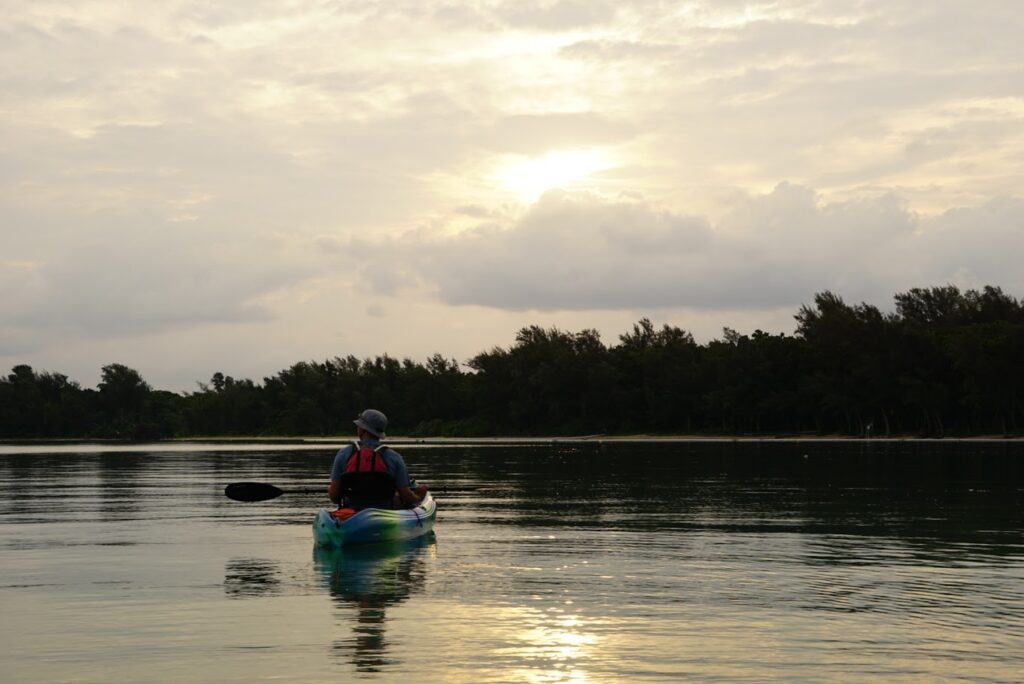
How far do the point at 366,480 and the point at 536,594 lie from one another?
8.09 meters

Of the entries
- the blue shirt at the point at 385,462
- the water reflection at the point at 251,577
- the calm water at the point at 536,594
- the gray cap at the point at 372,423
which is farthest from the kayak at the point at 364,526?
the gray cap at the point at 372,423

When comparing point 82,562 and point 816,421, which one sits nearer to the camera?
point 82,562

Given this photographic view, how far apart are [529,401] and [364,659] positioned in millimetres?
157765

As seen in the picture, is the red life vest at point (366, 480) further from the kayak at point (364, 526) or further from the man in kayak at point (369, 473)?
the kayak at point (364, 526)

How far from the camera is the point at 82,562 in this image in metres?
24.7

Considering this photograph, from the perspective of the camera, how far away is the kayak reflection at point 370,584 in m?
15.0

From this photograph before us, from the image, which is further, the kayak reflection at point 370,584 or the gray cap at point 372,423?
the gray cap at point 372,423

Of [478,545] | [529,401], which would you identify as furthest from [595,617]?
[529,401]

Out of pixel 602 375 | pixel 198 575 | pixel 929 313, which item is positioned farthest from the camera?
pixel 602 375

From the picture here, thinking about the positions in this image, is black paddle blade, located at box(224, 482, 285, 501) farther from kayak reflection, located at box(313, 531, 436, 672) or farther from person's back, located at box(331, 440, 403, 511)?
person's back, located at box(331, 440, 403, 511)

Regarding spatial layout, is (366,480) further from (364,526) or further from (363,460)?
(364,526)

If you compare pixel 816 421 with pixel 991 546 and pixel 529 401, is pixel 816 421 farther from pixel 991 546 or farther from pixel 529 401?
pixel 991 546

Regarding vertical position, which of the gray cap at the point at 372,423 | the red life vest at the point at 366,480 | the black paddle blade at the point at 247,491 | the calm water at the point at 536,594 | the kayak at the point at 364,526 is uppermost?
the gray cap at the point at 372,423

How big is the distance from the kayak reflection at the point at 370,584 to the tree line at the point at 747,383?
9886cm
